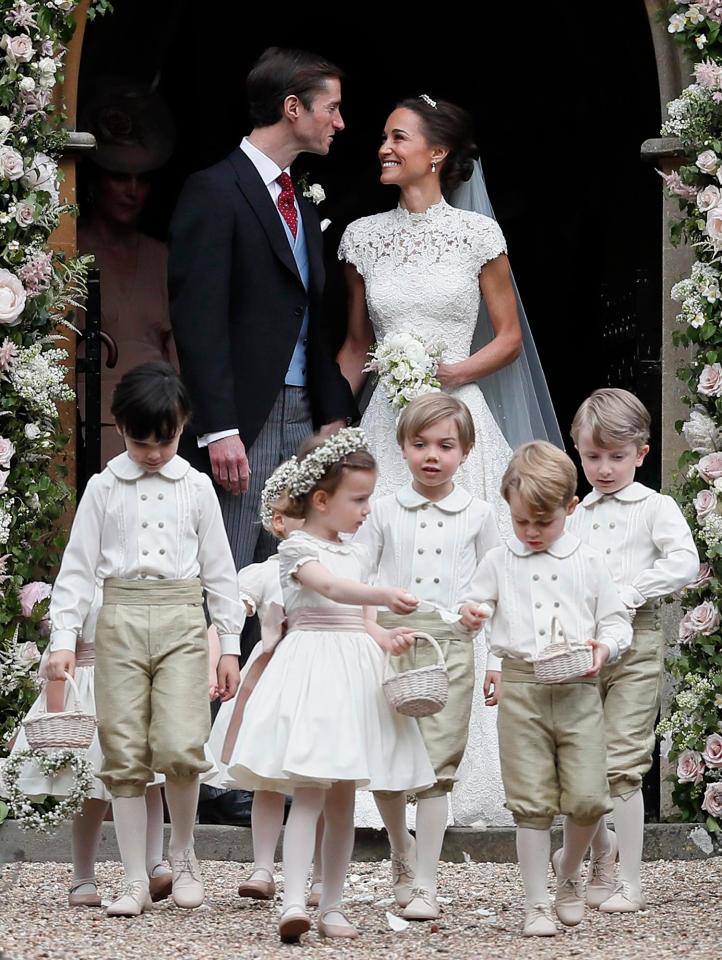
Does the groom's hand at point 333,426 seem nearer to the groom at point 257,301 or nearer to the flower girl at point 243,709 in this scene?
the groom at point 257,301

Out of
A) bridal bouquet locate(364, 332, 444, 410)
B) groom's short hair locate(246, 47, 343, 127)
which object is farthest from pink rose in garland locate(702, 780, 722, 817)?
groom's short hair locate(246, 47, 343, 127)

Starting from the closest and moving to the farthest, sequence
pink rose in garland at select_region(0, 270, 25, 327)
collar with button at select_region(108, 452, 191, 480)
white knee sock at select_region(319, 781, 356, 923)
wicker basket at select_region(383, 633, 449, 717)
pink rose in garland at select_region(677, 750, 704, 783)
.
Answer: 1. wicker basket at select_region(383, 633, 449, 717)
2. white knee sock at select_region(319, 781, 356, 923)
3. collar with button at select_region(108, 452, 191, 480)
4. pink rose in garland at select_region(0, 270, 25, 327)
5. pink rose in garland at select_region(677, 750, 704, 783)

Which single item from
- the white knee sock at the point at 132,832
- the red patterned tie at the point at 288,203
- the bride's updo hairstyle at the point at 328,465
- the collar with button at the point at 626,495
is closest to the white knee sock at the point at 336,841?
the white knee sock at the point at 132,832

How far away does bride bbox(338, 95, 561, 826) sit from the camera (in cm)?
662

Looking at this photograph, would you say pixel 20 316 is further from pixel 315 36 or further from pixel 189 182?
pixel 315 36

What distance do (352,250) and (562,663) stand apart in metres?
2.47

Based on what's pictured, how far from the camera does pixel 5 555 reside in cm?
611

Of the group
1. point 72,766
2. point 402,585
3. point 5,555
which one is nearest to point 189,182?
point 5,555

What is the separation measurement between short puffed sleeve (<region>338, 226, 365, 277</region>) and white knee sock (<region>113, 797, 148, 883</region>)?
2462mm

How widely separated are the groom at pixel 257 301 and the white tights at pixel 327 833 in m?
1.61

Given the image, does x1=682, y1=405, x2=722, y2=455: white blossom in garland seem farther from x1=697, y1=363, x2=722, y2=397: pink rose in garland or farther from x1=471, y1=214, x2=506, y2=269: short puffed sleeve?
x1=471, y1=214, x2=506, y2=269: short puffed sleeve

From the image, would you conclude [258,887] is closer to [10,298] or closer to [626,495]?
[626,495]

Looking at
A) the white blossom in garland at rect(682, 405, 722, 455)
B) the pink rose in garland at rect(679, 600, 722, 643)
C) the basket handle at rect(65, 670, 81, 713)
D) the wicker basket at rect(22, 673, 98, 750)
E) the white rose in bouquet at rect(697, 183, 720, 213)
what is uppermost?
the white rose in bouquet at rect(697, 183, 720, 213)

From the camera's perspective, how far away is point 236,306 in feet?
20.9
